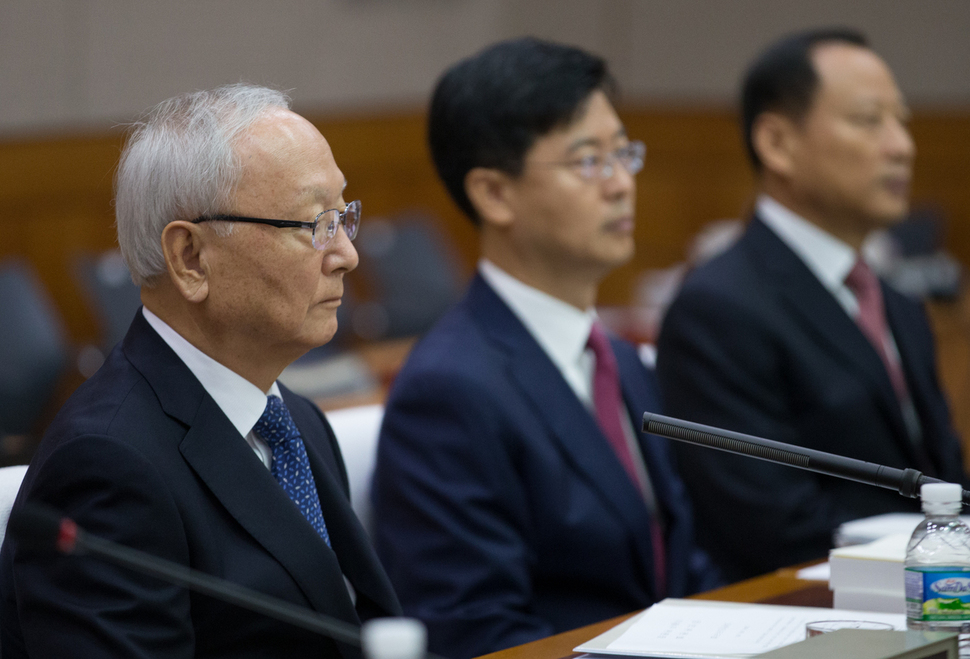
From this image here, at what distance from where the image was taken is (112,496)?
4.14 feet

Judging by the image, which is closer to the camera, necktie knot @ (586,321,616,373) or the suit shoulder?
the suit shoulder

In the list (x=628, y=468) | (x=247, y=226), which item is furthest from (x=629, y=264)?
(x=247, y=226)

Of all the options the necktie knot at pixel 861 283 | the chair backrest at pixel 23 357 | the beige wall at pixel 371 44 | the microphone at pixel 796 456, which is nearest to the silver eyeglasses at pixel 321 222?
the microphone at pixel 796 456

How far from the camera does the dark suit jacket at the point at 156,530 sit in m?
1.23

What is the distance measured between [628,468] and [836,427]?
55 cm

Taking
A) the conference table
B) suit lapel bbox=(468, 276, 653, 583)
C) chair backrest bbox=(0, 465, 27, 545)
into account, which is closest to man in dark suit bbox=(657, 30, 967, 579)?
suit lapel bbox=(468, 276, 653, 583)

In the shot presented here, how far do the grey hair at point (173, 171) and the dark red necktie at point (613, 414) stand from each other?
0.93 metres

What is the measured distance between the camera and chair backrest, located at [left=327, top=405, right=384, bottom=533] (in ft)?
6.86

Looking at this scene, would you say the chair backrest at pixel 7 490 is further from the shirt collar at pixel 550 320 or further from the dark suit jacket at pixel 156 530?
the shirt collar at pixel 550 320

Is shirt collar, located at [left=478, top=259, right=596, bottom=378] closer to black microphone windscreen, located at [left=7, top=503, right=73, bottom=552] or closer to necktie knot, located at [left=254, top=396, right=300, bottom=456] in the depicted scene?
necktie knot, located at [left=254, top=396, right=300, bottom=456]

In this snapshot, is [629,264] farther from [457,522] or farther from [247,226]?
[247,226]

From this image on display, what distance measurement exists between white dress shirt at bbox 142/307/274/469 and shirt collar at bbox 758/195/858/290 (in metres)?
1.53

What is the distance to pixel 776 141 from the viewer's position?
280 centimetres

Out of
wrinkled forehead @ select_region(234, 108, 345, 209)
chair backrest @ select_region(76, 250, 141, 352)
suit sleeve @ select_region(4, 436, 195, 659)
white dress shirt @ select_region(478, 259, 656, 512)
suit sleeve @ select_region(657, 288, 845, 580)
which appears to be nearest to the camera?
suit sleeve @ select_region(4, 436, 195, 659)
